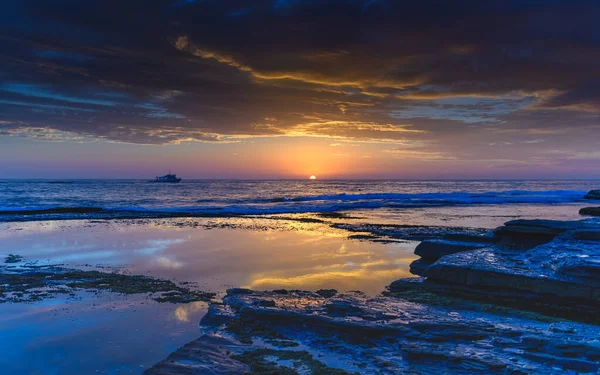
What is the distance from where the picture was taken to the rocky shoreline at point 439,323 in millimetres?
5637

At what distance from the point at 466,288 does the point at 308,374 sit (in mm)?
5313

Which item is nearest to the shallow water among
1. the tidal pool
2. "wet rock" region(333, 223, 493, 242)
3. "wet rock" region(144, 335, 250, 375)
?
the tidal pool

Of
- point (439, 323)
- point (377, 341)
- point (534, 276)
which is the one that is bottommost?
point (377, 341)

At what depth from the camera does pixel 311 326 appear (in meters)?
7.19

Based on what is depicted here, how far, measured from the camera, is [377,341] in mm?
6555

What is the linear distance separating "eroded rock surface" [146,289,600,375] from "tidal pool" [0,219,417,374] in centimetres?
84

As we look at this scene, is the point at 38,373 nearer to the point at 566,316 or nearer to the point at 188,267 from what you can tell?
the point at 188,267

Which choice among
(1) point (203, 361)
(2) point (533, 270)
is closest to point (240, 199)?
(2) point (533, 270)

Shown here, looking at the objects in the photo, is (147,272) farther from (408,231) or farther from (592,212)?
(592,212)

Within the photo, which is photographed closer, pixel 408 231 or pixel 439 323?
pixel 439 323

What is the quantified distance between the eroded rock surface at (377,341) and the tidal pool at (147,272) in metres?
0.84

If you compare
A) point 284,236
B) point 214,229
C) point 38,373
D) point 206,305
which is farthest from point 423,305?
point 214,229

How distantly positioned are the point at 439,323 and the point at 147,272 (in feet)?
27.5

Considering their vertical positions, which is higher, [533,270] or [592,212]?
[533,270]
